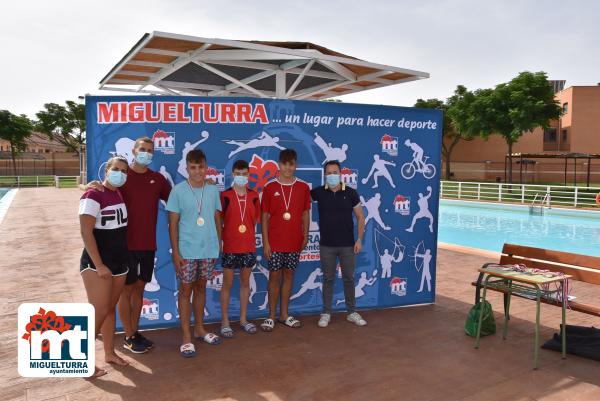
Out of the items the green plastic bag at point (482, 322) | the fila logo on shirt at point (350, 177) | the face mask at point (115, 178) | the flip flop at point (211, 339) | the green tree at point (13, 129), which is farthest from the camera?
the green tree at point (13, 129)

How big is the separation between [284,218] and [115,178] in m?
1.80

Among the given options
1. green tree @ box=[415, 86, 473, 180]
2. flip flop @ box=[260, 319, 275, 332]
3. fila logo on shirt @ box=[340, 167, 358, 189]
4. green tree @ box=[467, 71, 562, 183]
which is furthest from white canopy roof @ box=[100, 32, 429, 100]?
green tree @ box=[415, 86, 473, 180]

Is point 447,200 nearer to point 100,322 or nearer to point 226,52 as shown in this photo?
point 226,52

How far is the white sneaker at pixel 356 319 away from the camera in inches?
208

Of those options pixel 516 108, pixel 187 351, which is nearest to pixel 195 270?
pixel 187 351

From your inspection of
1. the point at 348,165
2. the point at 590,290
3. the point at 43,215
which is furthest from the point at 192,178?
the point at 43,215

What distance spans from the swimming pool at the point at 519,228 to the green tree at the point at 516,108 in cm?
853

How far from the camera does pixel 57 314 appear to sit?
400 centimetres

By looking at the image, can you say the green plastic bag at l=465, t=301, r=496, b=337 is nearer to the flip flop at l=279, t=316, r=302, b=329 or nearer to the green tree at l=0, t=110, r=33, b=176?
the flip flop at l=279, t=316, r=302, b=329

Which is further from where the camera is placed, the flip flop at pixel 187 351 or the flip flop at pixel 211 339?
the flip flop at pixel 211 339

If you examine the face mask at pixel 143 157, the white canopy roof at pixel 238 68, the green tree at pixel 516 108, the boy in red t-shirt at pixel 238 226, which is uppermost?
the green tree at pixel 516 108

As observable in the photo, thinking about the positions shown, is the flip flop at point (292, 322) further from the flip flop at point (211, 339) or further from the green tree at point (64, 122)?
the green tree at point (64, 122)

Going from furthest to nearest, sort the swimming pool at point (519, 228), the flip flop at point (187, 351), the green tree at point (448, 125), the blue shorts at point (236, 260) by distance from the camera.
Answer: the green tree at point (448, 125) < the swimming pool at point (519, 228) < the blue shorts at point (236, 260) < the flip flop at point (187, 351)

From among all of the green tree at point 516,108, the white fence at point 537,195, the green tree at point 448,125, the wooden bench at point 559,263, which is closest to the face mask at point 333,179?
the wooden bench at point 559,263
